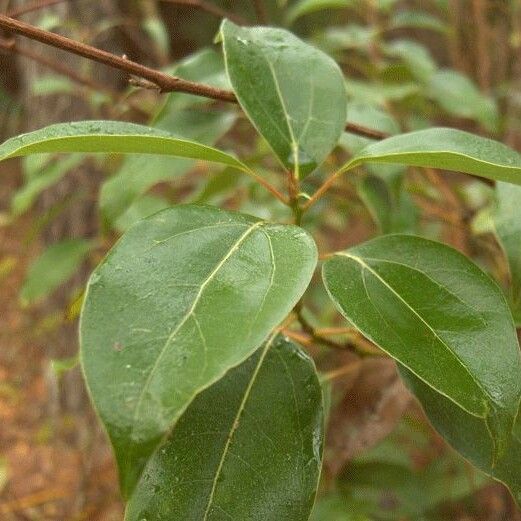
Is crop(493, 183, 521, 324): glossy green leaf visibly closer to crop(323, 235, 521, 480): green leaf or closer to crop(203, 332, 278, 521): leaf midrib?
crop(323, 235, 521, 480): green leaf

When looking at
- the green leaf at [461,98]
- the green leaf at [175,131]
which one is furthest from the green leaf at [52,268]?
the green leaf at [461,98]

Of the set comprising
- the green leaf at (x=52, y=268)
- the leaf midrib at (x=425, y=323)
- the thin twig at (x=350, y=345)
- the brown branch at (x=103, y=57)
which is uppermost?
the brown branch at (x=103, y=57)

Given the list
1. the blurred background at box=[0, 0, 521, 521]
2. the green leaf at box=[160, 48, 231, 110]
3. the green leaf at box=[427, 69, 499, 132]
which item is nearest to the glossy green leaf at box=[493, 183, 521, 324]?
the blurred background at box=[0, 0, 521, 521]

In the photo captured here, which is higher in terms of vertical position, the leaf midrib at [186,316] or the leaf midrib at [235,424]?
the leaf midrib at [186,316]

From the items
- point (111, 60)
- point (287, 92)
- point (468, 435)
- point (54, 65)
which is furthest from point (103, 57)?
point (54, 65)

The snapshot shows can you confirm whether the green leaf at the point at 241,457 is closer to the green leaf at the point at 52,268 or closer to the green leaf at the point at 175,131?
the green leaf at the point at 175,131
